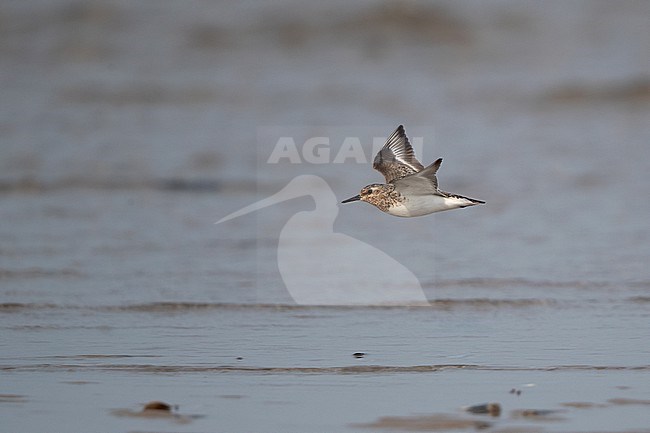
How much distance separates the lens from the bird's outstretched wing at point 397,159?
642 cm

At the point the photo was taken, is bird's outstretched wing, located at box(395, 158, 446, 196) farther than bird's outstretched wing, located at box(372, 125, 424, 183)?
No

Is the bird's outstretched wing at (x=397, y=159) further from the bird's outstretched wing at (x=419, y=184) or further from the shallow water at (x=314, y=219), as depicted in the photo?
the shallow water at (x=314, y=219)

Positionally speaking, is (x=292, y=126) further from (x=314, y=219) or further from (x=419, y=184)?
(x=419, y=184)

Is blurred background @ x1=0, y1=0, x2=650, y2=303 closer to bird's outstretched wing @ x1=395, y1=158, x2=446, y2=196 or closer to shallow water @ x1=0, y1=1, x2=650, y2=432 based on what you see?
shallow water @ x1=0, y1=1, x2=650, y2=432

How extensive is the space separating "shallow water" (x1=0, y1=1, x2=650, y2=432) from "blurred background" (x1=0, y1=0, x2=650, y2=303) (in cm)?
4

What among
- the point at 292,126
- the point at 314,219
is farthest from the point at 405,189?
the point at 292,126

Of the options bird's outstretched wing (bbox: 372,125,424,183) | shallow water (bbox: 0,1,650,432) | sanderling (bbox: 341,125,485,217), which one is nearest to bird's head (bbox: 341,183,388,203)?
sanderling (bbox: 341,125,485,217)

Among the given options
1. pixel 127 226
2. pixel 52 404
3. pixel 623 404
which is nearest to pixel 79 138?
pixel 127 226

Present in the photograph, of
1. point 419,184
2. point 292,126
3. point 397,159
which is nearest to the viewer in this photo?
point 419,184

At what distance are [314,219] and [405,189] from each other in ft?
8.48

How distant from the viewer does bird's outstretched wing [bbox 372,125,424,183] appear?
6422mm

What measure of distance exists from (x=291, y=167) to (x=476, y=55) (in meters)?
5.58

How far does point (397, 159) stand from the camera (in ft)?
21.4

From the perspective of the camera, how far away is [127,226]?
8297mm
